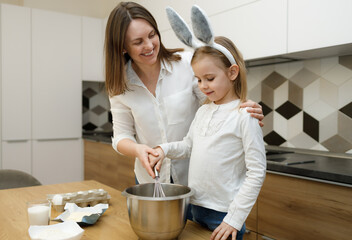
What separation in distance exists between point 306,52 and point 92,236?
1.48 m

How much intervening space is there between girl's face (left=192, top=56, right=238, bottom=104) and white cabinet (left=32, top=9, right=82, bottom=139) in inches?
105

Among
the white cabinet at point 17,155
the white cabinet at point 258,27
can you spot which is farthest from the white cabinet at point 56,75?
the white cabinet at point 258,27

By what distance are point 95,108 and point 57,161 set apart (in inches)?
27.6

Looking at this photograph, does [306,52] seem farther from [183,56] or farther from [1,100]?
[1,100]

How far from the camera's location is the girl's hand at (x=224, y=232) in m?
0.89

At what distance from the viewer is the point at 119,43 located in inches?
48.3

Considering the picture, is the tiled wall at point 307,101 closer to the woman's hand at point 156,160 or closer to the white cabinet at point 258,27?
the white cabinet at point 258,27

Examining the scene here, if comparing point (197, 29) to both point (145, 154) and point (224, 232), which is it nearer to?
point (145, 154)

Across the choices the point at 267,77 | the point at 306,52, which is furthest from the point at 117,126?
the point at 267,77

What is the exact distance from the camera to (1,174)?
1.78 meters

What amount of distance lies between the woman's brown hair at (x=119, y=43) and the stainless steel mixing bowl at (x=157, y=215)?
55 cm

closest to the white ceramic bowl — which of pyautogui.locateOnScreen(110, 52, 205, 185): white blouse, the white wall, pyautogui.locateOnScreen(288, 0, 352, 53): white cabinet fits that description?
pyautogui.locateOnScreen(110, 52, 205, 185): white blouse

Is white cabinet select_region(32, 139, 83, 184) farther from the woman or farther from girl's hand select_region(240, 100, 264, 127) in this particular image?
girl's hand select_region(240, 100, 264, 127)

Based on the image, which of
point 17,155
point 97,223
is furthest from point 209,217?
point 17,155
